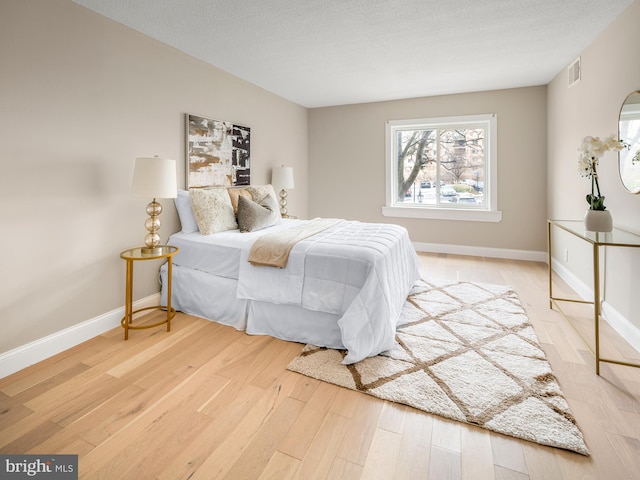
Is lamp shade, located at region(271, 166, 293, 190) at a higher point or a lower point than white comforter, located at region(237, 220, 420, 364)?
higher

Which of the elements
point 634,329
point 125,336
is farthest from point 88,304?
point 634,329

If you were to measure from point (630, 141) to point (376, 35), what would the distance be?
2134mm

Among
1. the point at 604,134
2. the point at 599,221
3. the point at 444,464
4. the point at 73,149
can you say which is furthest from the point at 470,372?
the point at 73,149

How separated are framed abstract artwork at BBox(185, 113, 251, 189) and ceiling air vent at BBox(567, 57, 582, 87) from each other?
12.1 ft

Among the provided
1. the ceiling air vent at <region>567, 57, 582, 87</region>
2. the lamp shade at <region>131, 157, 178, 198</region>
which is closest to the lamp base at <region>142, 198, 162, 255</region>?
the lamp shade at <region>131, 157, 178, 198</region>

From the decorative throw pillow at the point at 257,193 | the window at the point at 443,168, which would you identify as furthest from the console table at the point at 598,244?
the decorative throw pillow at the point at 257,193

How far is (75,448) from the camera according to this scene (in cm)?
147

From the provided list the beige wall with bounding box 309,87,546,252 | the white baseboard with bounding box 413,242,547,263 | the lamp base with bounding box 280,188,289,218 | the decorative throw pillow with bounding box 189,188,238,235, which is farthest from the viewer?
the lamp base with bounding box 280,188,289,218

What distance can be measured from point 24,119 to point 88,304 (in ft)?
4.45

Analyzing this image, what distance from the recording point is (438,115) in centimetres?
504

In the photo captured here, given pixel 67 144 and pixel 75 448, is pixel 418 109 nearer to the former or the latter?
pixel 67 144

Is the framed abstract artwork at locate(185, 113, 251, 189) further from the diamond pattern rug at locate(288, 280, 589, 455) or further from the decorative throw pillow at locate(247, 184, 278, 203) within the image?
the diamond pattern rug at locate(288, 280, 589, 455)

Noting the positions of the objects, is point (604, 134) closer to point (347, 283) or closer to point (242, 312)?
point (347, 283)

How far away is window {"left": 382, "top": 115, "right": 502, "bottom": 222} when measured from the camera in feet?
16.3
